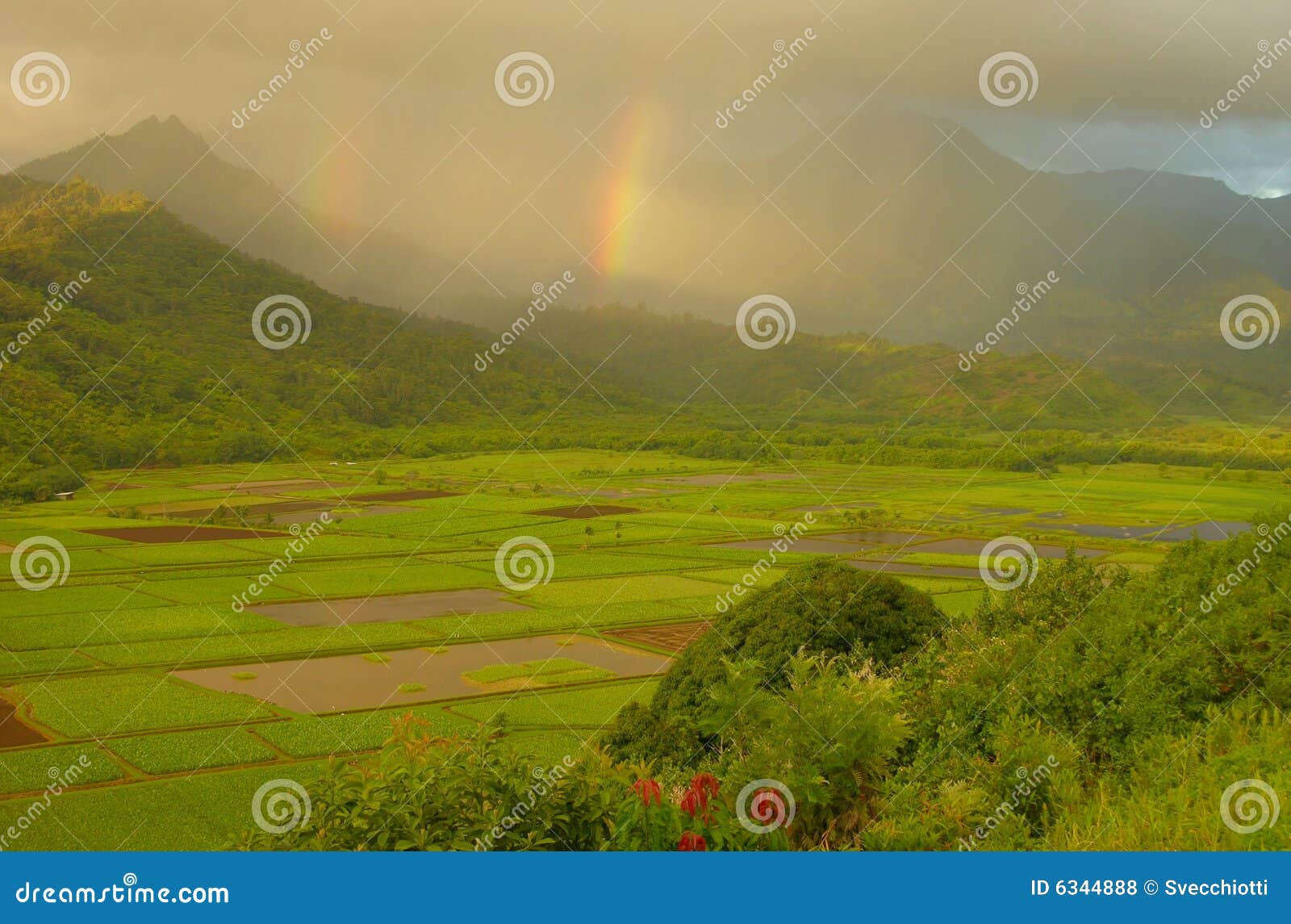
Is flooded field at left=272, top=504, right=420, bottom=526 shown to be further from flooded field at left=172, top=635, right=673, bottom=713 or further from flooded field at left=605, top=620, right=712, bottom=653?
flooded field at left=605, top=620, right=712, bottom=653

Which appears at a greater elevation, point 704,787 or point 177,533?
point 177,533

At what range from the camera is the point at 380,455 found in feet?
172

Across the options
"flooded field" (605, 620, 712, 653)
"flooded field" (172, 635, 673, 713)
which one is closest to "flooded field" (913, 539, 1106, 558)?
"flooded field" (605, 620, 712, 653)

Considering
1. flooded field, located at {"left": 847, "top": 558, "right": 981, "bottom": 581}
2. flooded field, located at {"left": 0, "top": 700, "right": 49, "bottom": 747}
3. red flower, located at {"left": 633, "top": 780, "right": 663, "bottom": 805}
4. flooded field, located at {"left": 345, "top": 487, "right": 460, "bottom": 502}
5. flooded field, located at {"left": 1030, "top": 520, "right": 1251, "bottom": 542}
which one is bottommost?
flooded field, located at {"left": 0, "top": 700, "right": 49, "bottom": 747}

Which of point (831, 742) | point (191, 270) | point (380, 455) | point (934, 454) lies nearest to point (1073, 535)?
point (934, 454)

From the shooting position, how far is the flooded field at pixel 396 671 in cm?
1875

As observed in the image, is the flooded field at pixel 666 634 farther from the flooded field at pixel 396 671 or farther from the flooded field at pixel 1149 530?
the flooded field at pixel 1149 530

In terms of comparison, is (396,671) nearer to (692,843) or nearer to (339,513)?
(692,843)

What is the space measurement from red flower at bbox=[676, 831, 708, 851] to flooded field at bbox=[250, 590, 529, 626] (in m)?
20.7

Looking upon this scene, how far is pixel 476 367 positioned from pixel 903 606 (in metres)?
54.5

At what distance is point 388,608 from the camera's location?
83.5 ft

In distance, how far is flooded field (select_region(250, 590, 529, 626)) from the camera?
24.3 m

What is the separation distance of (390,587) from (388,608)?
225cm

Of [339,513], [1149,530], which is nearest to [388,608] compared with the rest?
[339,513]
